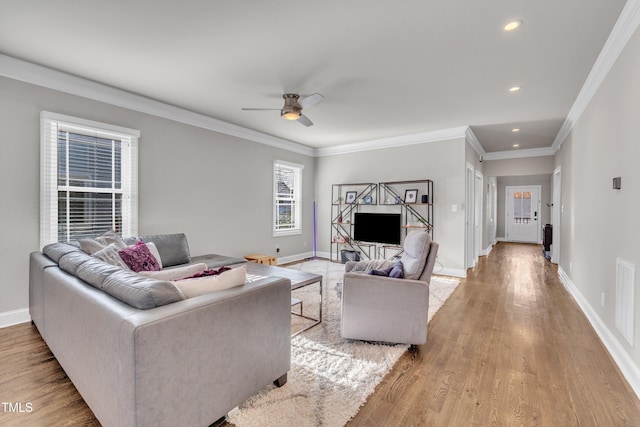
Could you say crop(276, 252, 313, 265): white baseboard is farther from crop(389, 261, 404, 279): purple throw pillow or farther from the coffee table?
crop(389, 261, 404, 279): purple throw pillow

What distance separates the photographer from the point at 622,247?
2406 millimetres

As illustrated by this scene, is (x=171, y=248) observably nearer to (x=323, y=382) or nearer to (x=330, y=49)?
(x=323, y=382)

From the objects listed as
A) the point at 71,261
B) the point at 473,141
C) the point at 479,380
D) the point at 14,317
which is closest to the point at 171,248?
the point at 14,317

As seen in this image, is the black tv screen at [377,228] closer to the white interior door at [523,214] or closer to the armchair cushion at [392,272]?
the armchair cushion at [392,272]

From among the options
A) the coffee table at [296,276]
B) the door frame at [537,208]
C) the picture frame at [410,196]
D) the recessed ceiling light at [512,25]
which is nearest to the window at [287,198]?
the picture frame at [410,196]

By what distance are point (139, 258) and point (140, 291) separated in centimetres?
192

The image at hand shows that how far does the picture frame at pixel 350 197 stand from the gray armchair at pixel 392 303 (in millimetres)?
3850

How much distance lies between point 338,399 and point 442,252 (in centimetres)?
428

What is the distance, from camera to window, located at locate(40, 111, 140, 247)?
324 centimetres

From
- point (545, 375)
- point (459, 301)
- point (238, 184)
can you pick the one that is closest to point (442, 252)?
point (459, 301)

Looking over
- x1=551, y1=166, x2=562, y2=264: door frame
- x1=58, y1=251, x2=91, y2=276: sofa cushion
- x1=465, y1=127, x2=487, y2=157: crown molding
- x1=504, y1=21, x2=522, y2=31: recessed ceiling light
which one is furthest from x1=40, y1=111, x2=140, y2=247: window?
x1=551, y1=166, x2=562, y2=264: door frame

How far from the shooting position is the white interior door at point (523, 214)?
10680 mm

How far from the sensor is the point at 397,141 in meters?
6.00

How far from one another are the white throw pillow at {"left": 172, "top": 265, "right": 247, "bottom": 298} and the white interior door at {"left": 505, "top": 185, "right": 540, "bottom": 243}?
12.0 m
